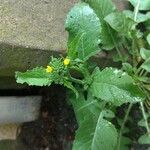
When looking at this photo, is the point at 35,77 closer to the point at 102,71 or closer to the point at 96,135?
the point at 102,71

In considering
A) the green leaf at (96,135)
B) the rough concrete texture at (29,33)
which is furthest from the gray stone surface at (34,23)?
the green leaf at (96,135)

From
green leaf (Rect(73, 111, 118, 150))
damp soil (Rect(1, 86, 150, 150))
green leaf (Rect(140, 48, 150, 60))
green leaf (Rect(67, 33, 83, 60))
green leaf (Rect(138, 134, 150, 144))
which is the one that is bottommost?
damp soil (Rect(1, 86, 150, 150))

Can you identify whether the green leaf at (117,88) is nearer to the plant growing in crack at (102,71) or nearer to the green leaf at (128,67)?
the plant growing in crack at (102,71)

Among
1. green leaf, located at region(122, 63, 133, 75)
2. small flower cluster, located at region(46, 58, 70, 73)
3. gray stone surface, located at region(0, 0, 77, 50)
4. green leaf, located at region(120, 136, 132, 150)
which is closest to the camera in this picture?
small flower cluster, located at region(46, 58, 70, 73)

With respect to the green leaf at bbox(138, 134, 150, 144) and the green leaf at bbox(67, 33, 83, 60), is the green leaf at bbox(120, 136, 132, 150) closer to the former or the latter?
the green leaf at bbox(138, 134, 150, 144)

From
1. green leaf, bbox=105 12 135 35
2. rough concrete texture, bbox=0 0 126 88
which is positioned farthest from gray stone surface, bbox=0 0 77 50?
green leaf, bbox=105 12 135 35

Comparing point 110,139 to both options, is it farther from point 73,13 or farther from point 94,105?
point 73,13

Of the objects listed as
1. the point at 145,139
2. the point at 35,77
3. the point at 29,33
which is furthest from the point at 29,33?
the point at 145,139
